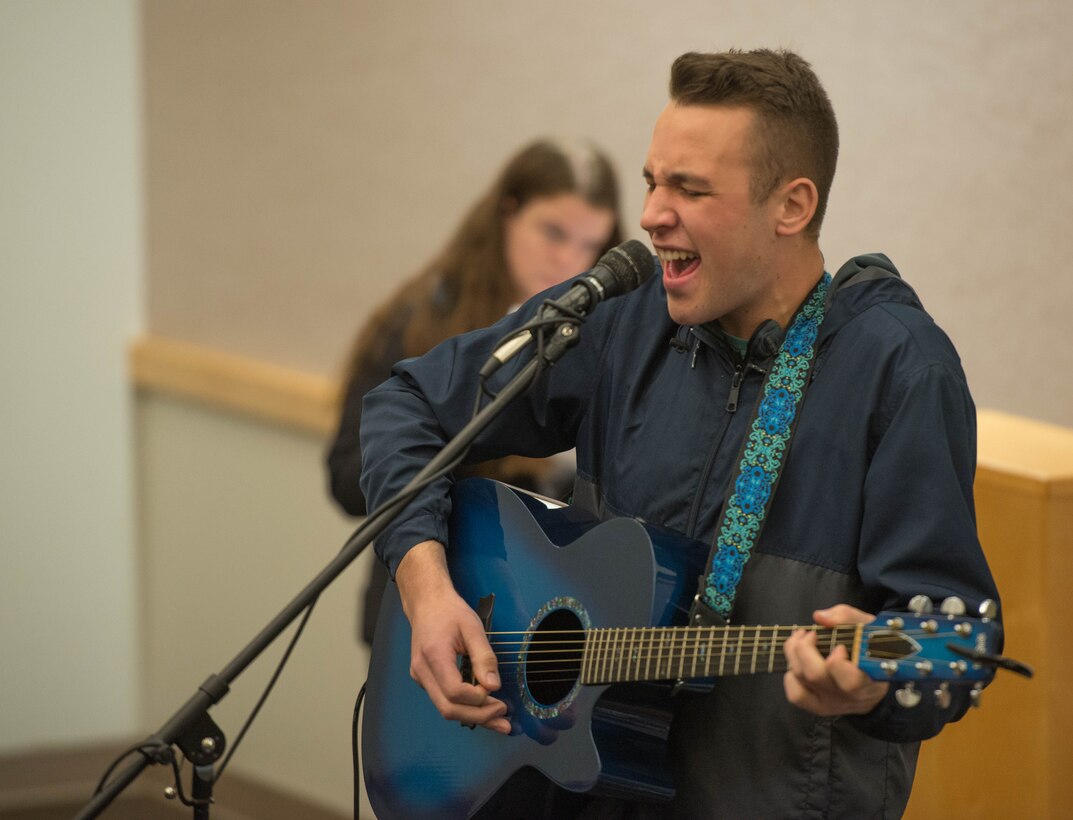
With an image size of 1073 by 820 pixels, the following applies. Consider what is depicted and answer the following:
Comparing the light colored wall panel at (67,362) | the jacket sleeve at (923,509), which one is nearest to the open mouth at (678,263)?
the jacket sleeve at (923,509)

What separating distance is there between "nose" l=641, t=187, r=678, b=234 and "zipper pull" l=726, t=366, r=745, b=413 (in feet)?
0.65

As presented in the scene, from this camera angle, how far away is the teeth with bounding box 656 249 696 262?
1774 millimetres

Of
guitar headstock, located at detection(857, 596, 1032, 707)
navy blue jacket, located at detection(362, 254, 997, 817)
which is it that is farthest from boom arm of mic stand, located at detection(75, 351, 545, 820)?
guitar headstock, located at detection(857, 596, 1032, 707)

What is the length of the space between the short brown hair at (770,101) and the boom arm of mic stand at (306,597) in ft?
1.22

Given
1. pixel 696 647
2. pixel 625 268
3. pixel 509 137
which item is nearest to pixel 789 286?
pixel 625 268

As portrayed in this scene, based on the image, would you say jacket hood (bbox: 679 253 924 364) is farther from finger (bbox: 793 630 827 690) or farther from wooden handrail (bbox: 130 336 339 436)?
wooden handrail (bbox: 130 336 339 436)

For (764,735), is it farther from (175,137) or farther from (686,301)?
(175,137)

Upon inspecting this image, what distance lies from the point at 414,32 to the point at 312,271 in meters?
0.81

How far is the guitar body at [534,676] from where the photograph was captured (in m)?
1.69

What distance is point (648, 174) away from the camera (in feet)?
5.90

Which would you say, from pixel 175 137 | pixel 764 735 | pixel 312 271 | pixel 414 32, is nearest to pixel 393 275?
pixel 312 271

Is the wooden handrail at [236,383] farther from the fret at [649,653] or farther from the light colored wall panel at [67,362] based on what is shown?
the fret at [649,653]

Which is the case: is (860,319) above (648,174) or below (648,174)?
below

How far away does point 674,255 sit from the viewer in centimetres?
179
